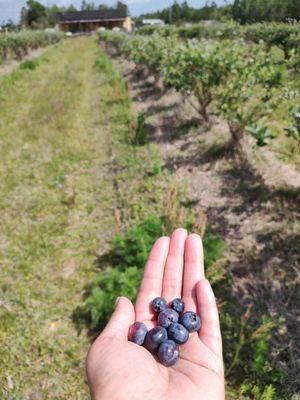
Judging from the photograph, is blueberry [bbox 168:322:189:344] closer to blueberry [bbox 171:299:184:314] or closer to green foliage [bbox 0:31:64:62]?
blueberry [bbox 171:299:184:314]

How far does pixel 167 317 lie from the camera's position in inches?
99.4

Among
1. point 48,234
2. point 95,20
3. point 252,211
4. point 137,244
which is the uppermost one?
point 95,20

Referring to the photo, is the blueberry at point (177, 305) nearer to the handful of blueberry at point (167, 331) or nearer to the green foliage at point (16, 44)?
the handful of blueberry at point (167, 331)

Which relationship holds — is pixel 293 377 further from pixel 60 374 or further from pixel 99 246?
pixel 99 246

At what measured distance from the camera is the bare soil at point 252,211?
4.24 metres

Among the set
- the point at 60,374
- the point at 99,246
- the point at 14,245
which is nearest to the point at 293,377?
the point at 60,374

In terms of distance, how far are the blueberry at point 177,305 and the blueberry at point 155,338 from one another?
26cm

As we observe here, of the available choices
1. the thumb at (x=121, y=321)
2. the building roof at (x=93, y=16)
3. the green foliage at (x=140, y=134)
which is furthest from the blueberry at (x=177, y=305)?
the building roof at (x=93, y=16)

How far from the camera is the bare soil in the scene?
13.9 feet

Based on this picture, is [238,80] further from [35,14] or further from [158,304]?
[35,14]

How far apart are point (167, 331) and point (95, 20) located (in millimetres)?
88739

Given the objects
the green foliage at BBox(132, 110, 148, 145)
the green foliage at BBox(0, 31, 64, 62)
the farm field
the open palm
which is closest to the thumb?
the open palm

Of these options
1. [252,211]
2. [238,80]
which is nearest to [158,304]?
[252,211]

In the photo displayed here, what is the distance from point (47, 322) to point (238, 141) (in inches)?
186
